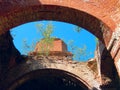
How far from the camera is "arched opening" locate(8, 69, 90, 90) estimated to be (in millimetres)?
10430

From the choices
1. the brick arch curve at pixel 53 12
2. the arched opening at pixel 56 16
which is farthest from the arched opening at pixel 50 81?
the brick arch curve at pixel 53 12

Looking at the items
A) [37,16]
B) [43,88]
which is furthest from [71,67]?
[37,16]

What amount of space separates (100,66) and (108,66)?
286 mm

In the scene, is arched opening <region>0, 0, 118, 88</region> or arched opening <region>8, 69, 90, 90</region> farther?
arched opening <region>8, 69, 90, 90</region>

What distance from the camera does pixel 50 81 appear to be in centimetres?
1311

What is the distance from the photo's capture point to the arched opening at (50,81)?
1043 cm

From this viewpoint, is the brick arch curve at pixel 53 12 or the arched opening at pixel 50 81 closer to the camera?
the brick arch curve at pixel 53 12

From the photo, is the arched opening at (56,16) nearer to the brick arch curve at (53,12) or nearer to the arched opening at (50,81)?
the brick arch curve at (53,12)

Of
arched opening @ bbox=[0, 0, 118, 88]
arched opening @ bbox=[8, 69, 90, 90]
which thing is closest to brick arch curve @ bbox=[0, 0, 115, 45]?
arched opening @ bbox=[0, 0, 118, 88]

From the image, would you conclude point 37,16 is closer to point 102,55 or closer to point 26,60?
point 102,55

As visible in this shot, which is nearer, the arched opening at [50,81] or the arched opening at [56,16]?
the arched opening at [56,16]

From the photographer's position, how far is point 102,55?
836 centimetres

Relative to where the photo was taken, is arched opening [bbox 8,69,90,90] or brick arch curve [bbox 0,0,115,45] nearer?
brick arch curve [bbox 0,0,115,45]

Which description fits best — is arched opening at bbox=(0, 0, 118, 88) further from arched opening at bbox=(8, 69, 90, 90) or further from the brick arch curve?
arched opening at bbox=(8, 69, 90, 90)
